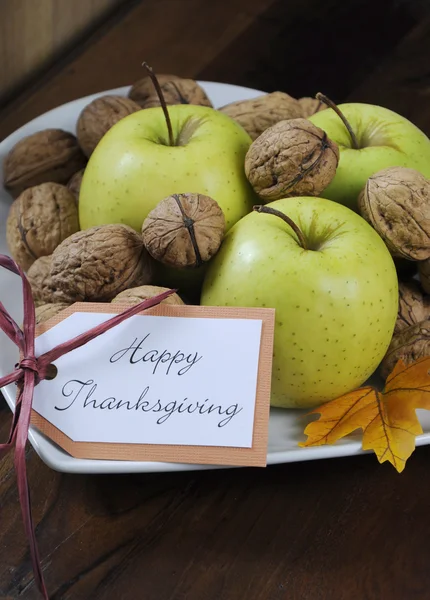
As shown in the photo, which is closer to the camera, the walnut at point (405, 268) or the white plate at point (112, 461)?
the white plate at point (112, 461)

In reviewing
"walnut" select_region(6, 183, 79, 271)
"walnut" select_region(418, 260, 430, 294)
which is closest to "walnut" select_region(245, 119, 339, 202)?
"walnut" select_region(418, 260, 430, 294)

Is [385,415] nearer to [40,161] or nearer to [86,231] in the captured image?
[86,231]

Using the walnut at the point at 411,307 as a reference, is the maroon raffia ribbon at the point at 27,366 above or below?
above

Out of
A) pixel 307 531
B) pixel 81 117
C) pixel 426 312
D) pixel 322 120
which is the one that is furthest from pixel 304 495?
pixel 81 117

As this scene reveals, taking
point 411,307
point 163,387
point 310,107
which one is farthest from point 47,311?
point 310,107

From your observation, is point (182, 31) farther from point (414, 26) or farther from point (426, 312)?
point (426, 312)

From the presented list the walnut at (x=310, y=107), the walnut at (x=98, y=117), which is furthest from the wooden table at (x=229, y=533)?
the walnut at (x=310, y=107)

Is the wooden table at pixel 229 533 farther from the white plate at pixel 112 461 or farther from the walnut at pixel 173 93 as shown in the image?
the walnut at pixel 173 93
